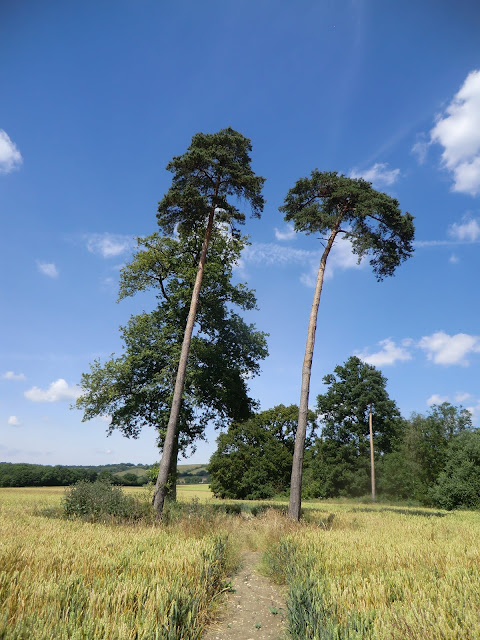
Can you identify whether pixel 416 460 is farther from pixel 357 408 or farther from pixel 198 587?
pixel 198 587

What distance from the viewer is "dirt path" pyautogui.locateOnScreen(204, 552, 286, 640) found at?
5.98 m

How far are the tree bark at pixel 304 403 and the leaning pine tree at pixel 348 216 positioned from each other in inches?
1.9

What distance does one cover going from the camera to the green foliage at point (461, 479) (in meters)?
35.6

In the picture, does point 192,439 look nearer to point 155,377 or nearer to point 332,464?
point 155,377

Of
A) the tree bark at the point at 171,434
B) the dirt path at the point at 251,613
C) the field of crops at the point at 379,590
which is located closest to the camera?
the field of crops at the point at 379,590

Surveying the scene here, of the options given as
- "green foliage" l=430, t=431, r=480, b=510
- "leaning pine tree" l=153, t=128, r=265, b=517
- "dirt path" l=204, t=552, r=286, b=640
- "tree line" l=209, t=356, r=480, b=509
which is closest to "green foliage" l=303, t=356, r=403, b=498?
"tree line" l=209, t=356, r=480, b=509

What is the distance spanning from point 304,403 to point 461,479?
1237 inches

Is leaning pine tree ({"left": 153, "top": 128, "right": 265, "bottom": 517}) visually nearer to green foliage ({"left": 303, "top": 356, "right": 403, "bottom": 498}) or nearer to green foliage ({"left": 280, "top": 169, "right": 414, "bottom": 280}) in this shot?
green foliage ({"left": 280, "top": 169, "right": 414, "bottom": 280})

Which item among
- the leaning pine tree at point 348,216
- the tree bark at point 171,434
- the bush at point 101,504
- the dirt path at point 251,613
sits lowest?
the dirt path at point 251,613

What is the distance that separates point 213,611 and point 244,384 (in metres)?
16.6

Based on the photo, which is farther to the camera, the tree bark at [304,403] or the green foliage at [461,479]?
the green foliage at [461,479]

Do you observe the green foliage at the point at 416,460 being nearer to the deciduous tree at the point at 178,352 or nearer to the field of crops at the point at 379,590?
the deciduous tree at the point at 178,352

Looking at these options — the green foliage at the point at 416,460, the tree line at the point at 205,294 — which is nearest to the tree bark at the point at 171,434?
the tree line at the point at 205,294

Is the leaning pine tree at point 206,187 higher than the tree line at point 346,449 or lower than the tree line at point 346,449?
higher
